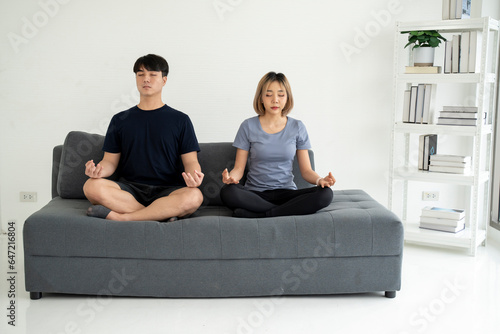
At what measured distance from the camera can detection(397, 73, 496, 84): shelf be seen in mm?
3516

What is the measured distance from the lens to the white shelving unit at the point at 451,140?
3.53m

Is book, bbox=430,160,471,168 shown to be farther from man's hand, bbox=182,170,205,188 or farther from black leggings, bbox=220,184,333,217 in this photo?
man's hand, bbox=182,170,205,188

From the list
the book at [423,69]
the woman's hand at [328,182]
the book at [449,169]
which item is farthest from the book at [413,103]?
the woman's hand at [328,182]

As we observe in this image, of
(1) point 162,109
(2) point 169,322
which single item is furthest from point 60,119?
(2) point 169,322

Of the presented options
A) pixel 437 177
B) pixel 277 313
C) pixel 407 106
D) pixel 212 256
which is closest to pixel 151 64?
pixel 212 256

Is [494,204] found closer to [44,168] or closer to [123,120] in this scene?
[123,120]

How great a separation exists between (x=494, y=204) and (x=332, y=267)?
6.15 ft

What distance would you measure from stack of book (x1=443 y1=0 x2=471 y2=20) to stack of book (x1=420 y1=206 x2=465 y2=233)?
50.7 inches

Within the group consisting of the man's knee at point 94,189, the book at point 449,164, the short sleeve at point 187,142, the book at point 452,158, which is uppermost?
the short sleeve at point 187,142

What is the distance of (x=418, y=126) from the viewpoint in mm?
3695

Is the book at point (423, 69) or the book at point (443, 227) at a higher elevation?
the book at point (423, 69)

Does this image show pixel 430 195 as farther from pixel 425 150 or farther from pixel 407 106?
pixel 407 106

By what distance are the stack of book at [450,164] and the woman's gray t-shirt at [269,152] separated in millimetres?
1051

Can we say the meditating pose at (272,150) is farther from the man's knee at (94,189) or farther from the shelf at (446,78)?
the shelf at (446,78)
